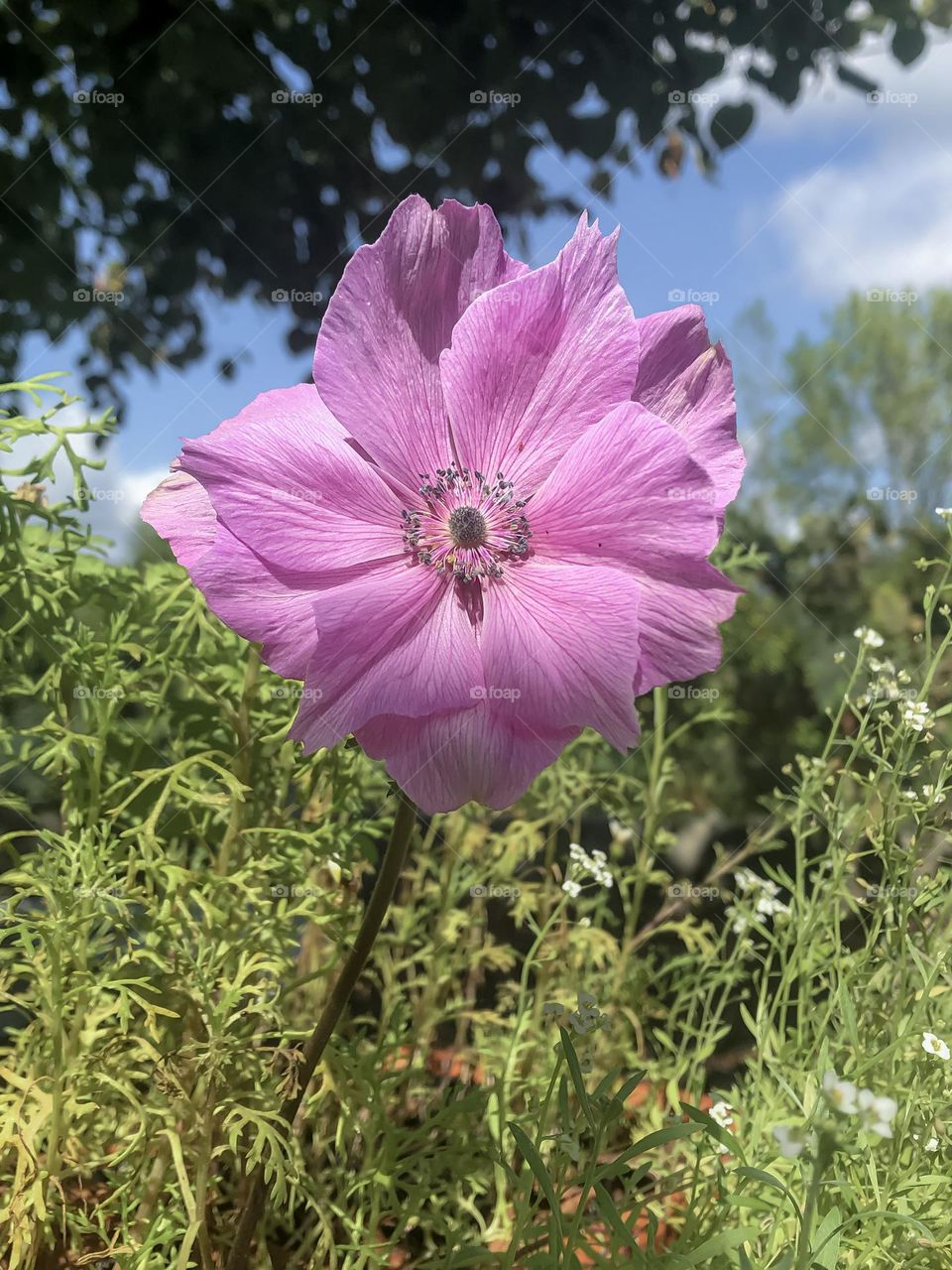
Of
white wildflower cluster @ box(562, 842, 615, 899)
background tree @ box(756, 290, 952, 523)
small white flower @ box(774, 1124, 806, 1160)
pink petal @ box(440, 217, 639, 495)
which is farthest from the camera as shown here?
background tree @ box(756, 290, 952, 523)

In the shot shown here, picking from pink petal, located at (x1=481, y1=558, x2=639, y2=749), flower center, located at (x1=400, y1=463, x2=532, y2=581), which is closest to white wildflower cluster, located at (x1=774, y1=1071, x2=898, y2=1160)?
A: pink petal, located at (x1=481, y1=558, x2=639, y2=749)

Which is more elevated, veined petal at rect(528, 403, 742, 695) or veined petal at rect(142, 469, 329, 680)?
veined petal at rect(528, 403, 742, 695)

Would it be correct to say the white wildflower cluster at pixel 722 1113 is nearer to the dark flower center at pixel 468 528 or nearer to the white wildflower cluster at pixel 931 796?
the white wildflower cluster at pixel 931 796

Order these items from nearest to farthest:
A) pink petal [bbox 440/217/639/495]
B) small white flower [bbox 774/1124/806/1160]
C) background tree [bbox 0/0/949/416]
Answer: small white flower [bbox 774/1124/806/1160] < pink petal [bbox 440/217/639/495] < background tree [bbox 0/0/949/416]

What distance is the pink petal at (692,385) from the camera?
1.40ft

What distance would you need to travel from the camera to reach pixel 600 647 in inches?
15.2

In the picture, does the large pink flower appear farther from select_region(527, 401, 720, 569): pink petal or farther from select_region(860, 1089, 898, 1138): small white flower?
select_region(860, 1089, 898, 1138): small white flower

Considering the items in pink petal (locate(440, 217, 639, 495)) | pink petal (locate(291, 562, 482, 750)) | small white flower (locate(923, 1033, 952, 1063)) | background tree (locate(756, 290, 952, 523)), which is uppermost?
background tree (locate(756, 290, 952, 523))

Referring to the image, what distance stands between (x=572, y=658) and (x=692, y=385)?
14 centimetres

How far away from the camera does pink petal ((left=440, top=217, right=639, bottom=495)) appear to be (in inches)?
16.5

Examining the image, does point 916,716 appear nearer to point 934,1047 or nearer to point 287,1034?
point 934,1047

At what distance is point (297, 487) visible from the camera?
0.42m

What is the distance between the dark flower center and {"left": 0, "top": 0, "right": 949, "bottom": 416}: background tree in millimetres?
1461

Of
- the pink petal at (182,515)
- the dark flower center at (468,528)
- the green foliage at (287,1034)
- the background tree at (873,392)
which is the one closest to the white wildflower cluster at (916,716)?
the green foliage at (287,1034)
